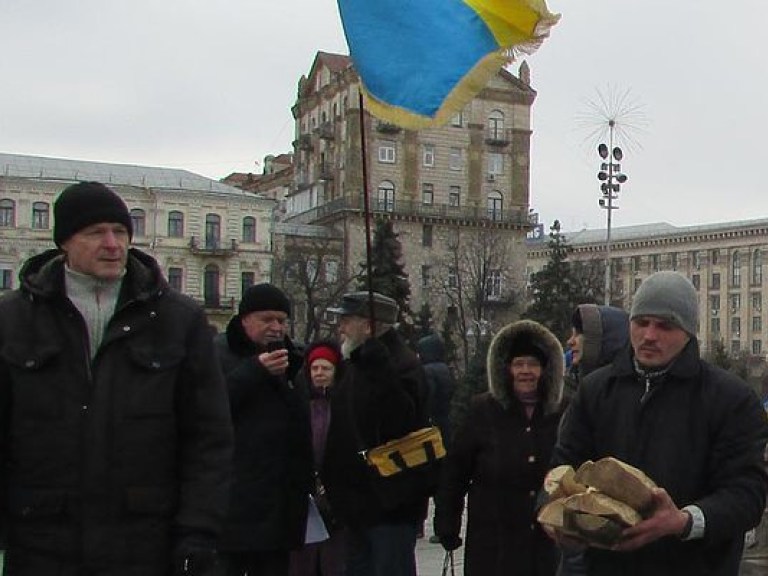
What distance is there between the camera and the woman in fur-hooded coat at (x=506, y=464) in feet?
20.9

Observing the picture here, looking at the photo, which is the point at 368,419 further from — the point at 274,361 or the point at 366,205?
the point at 366,205

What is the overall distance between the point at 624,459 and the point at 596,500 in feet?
1.45

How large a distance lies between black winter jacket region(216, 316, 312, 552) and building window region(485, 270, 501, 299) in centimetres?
6282

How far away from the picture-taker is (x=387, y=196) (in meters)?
83.8

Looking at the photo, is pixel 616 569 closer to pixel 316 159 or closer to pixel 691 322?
pixel 691 322

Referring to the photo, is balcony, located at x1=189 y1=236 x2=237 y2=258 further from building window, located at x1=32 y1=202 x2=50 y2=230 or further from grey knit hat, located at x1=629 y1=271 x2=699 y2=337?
grey knit hat, located at x1=629 y1=271 x2=699 y2=337

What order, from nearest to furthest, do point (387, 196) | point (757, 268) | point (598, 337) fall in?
point (598, 337), point (387, 196), point (757, 268)

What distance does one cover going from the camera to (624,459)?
426 cm

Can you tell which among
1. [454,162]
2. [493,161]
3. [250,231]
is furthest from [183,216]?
[493,161]

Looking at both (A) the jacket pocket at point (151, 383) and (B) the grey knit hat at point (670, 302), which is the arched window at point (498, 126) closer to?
(B) the grey knit hat at point (670, 302)

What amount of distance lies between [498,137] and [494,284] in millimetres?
14046

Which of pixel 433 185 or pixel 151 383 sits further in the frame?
pixel 433 185

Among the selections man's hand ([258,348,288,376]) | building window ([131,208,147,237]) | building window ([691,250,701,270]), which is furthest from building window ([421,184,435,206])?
Result: man's hand ([258,348,288,376])

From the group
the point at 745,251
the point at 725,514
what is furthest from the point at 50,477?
the point at 745,251
